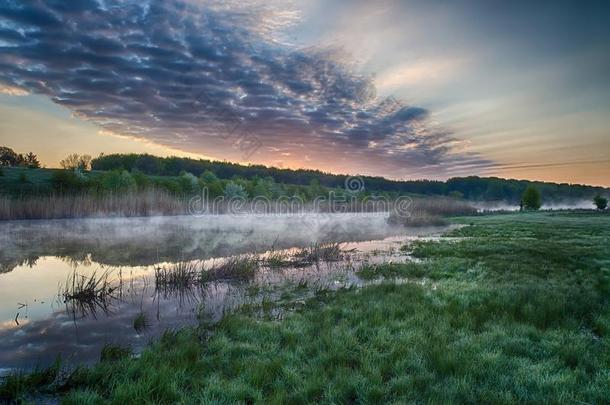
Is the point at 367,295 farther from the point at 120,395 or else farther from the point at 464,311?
the point at 120,395

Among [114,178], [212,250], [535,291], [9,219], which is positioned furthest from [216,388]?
[114,178]

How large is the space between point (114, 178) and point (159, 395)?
157 feet

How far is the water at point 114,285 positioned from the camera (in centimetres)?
605

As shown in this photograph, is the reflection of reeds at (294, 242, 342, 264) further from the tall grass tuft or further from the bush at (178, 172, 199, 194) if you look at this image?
the bush at (178, 172, 199, 194)

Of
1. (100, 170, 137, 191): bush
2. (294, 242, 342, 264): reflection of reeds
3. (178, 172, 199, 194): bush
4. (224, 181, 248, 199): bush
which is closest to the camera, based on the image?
(294, 242, 342, 264): reflection of reeds

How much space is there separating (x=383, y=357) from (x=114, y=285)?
8492 millimetres

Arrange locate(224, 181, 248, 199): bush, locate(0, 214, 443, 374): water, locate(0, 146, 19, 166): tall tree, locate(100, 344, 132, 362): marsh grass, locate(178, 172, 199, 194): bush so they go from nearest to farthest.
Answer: locate(100, 344, 132, 362): marsh grass, locate(0, 214, 443, 374): water, locate(178, 172, 199, 194): bush, locate(224, 181, 248, 199): bush, locate(0, 146, 19, 166): tall tree

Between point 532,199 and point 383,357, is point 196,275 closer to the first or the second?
point 383,357

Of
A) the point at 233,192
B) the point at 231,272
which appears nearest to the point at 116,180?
the point at 233,192

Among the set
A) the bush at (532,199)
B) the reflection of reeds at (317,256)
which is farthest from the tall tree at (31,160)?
the bush at (532,199)

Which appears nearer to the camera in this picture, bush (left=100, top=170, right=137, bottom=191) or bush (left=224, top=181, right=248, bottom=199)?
bush (left=100, top=170, right=137, bottom=191)

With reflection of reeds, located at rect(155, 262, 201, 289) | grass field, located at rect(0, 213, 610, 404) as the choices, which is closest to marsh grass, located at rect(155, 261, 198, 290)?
reflection of reeds, located at rect(155, 262, 201, 289)

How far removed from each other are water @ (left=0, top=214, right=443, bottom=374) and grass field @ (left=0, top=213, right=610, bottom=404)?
1.19 metres

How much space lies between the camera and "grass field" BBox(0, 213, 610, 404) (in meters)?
4.08
